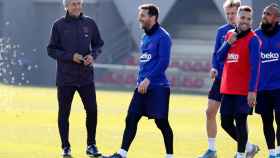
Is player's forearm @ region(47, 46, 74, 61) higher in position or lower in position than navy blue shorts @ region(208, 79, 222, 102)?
higher

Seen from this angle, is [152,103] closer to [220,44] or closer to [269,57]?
[220,44]

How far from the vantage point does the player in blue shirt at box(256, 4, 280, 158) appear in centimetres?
1255

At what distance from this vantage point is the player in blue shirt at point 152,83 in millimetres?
11844

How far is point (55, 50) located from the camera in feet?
43.5

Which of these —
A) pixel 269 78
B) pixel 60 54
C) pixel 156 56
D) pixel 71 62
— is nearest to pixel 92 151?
pixel 71 62

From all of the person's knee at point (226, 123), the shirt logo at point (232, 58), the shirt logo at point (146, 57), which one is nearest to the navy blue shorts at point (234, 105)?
the person's knee at point (226, 123)

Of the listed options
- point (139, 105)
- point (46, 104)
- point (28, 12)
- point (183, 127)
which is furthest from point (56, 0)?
point (139, 105)

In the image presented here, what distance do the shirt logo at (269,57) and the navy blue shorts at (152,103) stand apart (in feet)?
4.51

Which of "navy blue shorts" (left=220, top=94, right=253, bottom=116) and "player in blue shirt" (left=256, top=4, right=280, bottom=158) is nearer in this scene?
"navy blue shorts" (left=220, top=94, right=253, bottom=116)

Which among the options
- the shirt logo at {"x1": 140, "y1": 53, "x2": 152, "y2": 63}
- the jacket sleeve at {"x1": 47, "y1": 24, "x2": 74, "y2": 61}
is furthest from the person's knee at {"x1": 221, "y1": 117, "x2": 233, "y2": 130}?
the jacket sleeve at {"x1": 47, "y1": 24, "x2": 74, "y2": 61}

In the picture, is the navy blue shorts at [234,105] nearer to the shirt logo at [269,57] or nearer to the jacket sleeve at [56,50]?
the shirt logo at [269,57]

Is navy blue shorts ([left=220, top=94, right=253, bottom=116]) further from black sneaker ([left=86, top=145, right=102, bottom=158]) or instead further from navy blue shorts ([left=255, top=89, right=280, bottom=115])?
black sneaker ([left=86, top=145, right=102, bottom=158])

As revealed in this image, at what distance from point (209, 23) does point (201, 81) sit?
6231mm

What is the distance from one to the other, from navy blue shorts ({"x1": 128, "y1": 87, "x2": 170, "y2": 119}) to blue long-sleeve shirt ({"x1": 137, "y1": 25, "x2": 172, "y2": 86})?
0.10 metres
